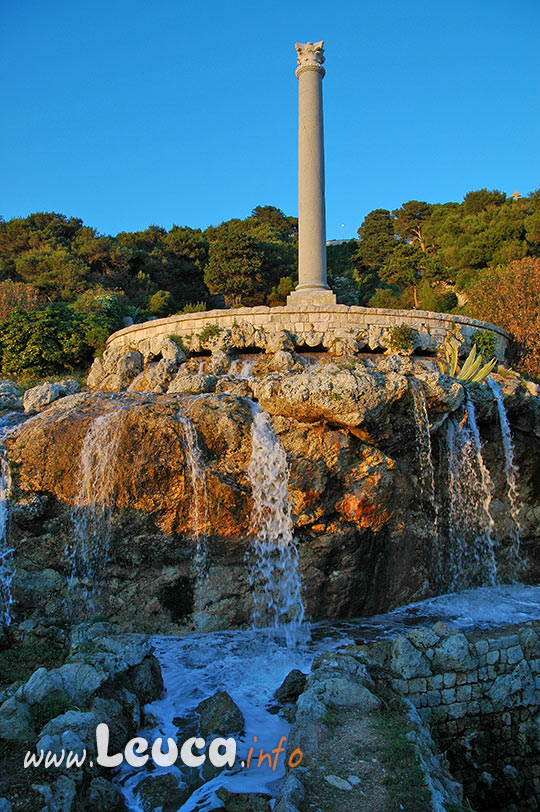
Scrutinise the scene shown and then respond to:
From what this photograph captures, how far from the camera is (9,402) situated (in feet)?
44.5

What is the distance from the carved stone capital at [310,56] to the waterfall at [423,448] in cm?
1517

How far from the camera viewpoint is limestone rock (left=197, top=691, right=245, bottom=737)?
5.38 m

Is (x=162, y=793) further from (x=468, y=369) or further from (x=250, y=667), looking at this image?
(x=468, y=369)

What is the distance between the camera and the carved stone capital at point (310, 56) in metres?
20.0

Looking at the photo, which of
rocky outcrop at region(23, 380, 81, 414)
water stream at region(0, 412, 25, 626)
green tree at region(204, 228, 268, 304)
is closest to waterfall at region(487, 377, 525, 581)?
water stream at region(0, 412, 25, 626)

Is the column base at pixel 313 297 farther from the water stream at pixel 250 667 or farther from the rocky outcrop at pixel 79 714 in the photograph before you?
the rocky outcrop at pixel 79 714

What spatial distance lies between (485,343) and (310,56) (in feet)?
38.8

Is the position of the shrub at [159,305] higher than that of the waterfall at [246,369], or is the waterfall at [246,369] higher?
the shrub at [159,305]

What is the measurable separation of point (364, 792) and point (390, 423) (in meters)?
6.58

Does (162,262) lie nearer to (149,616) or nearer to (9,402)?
(9,402)

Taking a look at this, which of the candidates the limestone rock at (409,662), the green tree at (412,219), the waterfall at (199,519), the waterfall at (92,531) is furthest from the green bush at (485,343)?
the green tree at (412,219)

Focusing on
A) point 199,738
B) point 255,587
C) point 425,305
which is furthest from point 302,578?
point 425,305

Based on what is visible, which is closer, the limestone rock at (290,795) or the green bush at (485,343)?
the limestone rock at (290,795)

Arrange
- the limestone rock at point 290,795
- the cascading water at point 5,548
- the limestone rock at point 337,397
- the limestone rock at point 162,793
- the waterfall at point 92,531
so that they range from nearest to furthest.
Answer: the limestone rock at point 290,795 → the limestone rock at point 162,793 → the cascading water at point 5,548 → the waterfall at point 92,531 → the limestone rock at point 337,397
